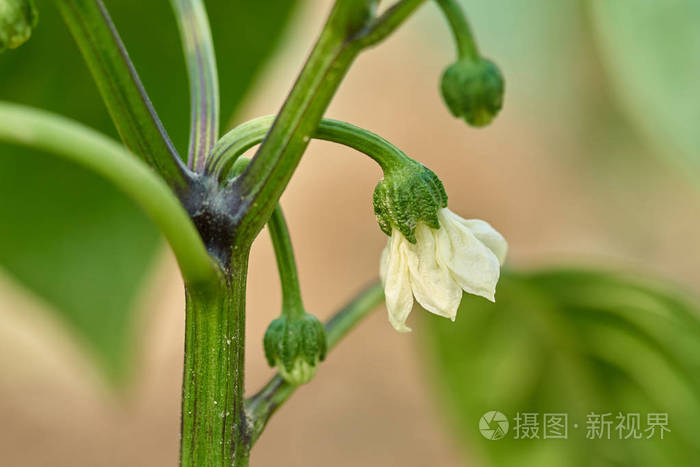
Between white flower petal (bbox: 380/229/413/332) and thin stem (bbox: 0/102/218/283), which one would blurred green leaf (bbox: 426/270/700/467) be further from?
thin stem (bbox: 0/102/218/283)

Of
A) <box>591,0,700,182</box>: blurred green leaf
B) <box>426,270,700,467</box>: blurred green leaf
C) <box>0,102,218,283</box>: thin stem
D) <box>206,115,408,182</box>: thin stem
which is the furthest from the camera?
<box>426,270,700,467</box>: blurred green leaf

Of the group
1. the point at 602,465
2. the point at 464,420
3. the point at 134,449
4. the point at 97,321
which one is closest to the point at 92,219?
the point at 97,321

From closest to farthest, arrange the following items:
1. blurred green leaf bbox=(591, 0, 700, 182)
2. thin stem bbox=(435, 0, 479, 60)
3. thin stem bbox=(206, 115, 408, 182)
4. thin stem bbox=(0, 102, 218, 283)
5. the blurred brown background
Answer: thin stem bbox=(0, 102, 218, 283), thin stem bbox=(206, 115, 408, 182), thin stem bbox=(435, 0, 479, 60), blurred green leaf bbox=(591, 0, 700, 182), the blurred brown background

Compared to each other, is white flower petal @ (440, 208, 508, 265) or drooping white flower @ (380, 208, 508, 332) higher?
white flower petal @ (440, 208, 508, 265)

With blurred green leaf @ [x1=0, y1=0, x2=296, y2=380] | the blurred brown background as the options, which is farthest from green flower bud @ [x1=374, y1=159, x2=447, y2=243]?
the blurred brown background

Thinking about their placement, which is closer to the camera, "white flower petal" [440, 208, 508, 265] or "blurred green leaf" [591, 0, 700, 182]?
"white flower petal" [440, 208, 508, 265]

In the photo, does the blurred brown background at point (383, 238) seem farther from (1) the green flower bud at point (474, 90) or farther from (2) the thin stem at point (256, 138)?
(2) the thin stem at point (256, 138)

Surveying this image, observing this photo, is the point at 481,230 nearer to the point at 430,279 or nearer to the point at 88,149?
the point at 430,279

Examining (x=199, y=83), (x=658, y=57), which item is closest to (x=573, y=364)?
(x=658, y=57)

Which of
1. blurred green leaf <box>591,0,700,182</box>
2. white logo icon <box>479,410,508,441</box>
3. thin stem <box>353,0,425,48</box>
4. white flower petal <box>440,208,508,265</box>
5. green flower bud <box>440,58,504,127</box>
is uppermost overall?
blurred green leaf <box>591,0,700,182</box>
